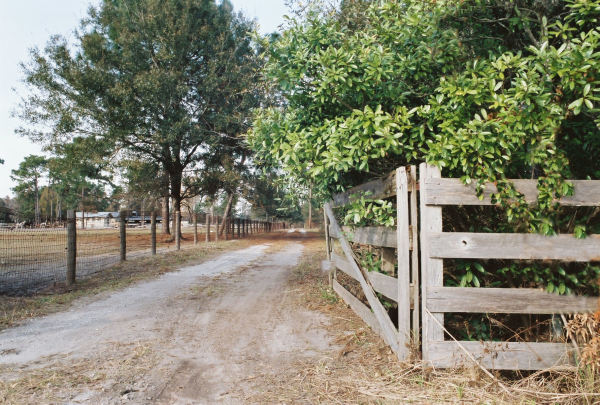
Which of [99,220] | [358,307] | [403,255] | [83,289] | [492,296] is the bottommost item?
[83,289]

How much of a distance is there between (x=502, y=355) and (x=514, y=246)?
88 cm

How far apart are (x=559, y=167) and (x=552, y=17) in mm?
1488

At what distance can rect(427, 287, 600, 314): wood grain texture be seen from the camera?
9.79 feet

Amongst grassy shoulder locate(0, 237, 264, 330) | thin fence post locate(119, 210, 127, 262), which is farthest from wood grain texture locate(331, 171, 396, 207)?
thin fence post locate(119, 210, 127, 262)

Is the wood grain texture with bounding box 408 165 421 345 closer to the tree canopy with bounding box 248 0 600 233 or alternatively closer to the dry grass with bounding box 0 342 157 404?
the tree canopy with bounding box 248 0 600 233

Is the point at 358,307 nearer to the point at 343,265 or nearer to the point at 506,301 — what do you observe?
the point at 343,265

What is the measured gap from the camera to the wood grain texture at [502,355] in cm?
297

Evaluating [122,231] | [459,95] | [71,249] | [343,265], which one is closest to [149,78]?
[122,231]

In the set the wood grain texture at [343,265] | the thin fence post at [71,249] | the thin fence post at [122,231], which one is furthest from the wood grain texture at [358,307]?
the thin fence post at [122,231]

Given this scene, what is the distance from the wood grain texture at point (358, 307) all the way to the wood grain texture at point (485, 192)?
5.79 ft

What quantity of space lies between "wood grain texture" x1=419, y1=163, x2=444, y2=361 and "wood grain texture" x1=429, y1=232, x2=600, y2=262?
51 millimetres

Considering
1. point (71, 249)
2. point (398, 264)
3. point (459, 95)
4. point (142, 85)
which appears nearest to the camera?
point (459, 95)

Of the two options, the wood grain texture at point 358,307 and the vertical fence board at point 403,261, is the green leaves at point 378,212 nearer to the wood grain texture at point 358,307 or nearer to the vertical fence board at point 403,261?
the vertical fence board at point 403,261

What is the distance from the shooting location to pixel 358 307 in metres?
4.98
